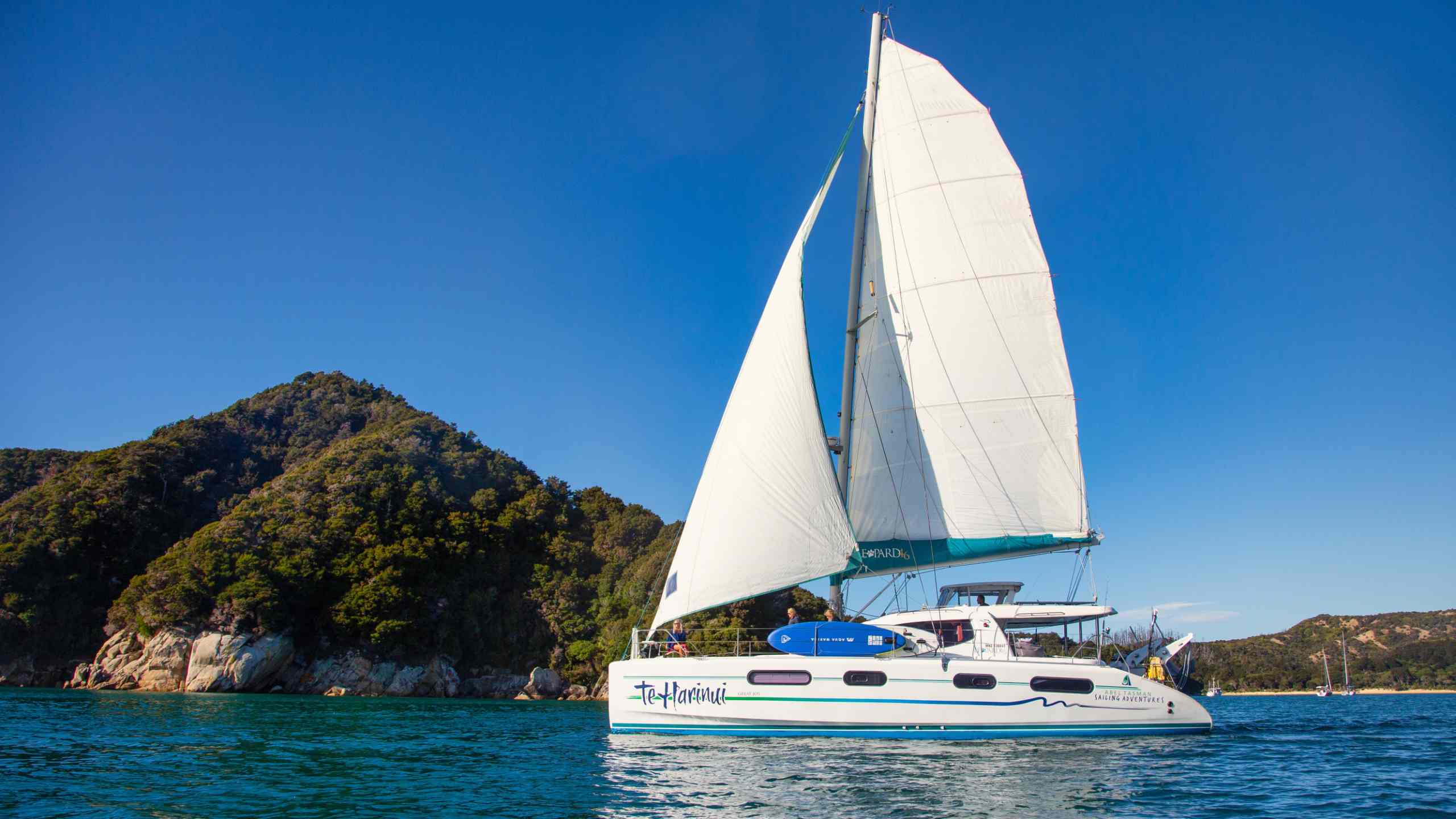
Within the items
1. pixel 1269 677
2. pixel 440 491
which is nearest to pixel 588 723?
pixel 440 491

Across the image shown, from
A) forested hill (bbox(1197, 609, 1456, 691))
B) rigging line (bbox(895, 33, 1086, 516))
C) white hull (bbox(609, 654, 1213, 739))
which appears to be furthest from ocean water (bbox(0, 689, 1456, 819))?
forested hill (bbox(1197, 609, 1456, 691))

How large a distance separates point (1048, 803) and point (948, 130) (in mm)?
15723

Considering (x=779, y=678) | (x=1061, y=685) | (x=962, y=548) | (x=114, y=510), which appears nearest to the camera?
(x=779, y=678)

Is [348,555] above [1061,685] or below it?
above

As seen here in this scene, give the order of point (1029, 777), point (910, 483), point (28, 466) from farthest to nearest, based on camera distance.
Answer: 1. point (28, 466)
2. point (910, 483)
3. point (1029, 777)

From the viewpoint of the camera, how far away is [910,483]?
749 inches

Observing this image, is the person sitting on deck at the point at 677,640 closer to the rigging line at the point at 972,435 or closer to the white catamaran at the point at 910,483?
the white catamaran at the point at 910,483

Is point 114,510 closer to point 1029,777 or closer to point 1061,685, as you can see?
point 1061,685

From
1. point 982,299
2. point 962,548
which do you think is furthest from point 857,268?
point 962,548

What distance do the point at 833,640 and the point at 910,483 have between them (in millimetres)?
4664

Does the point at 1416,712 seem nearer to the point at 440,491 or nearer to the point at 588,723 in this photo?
the point at 588,723

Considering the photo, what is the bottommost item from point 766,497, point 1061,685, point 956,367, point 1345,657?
point 1345,657

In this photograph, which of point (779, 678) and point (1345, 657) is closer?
point (779, 678)

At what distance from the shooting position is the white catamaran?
15766mm
